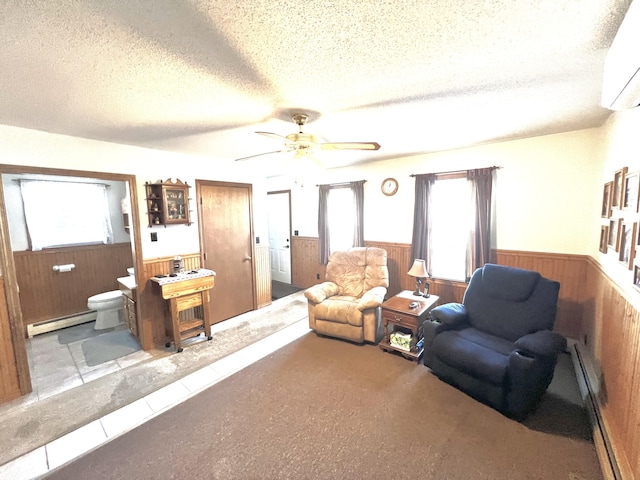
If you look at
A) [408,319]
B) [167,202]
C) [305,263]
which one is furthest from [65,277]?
[408,319]

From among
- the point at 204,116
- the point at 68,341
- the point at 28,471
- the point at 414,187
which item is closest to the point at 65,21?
the point at 204,116

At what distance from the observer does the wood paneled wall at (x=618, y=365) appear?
1.37 metres

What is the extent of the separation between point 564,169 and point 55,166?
5.08 meters

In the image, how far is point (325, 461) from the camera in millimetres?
1635

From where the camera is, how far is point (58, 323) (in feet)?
12.1

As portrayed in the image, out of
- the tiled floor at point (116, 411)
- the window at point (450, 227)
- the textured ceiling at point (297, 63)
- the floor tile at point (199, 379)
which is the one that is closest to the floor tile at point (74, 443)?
the tiled floor at point (116, 411)

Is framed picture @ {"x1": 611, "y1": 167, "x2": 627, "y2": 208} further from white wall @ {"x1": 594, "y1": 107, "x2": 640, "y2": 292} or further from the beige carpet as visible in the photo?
the beige carpet

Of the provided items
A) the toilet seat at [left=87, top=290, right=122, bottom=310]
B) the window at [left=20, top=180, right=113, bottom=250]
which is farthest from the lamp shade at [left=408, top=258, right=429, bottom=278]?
the window at [left=20, top=180, right=113, bottom=250]

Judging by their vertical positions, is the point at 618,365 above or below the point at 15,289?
below

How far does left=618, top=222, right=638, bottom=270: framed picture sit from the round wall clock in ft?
7.99

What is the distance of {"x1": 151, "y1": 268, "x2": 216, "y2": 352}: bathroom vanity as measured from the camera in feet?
9.65

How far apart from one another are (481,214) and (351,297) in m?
1.89

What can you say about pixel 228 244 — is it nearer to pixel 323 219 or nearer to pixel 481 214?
pixel 323 219

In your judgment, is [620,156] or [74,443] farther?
[620,156]
